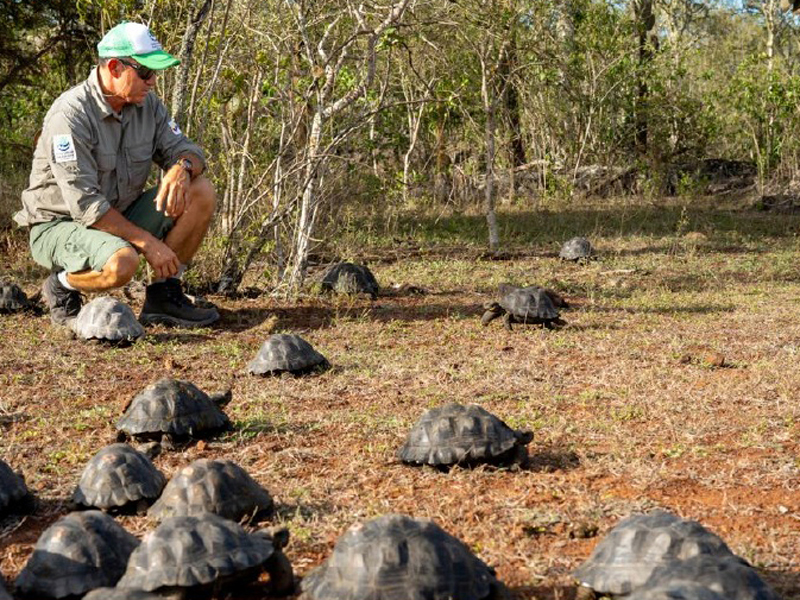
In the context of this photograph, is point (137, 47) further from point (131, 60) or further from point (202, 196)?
point (202, 196)

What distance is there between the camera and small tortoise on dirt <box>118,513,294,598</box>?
9.05 ft

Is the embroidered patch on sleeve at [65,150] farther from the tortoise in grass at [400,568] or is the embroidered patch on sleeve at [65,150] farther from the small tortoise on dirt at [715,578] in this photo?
the small tortoise on dirt at [715,578]

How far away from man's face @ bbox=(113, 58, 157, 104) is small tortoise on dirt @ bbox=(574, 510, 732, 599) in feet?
14.7

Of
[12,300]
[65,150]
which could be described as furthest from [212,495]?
[12,300]

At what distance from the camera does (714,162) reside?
51.5 ft

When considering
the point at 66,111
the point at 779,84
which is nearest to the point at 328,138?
the point at 66,111

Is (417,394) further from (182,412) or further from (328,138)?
(328,138)

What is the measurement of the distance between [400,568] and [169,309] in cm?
469

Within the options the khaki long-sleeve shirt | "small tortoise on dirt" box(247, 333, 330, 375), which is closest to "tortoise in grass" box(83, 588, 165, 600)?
"small tortoise on dirt" box(247, 333, 330, 375)

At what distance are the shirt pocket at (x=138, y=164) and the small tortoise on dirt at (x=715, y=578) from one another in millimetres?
4940

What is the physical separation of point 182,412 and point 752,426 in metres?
2.40

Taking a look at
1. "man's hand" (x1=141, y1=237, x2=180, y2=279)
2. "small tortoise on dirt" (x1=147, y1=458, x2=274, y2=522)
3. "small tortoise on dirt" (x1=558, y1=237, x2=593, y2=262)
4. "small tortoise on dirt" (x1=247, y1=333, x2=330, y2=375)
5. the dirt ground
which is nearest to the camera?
"small tortoise on dirt" (x1=147, y1=458, x2=274, y2=522)

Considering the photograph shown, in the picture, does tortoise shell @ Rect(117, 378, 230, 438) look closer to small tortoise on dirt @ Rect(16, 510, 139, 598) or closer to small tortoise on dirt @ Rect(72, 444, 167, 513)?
small tortoise on dirt @ Rect(72, 444, 167, 513)

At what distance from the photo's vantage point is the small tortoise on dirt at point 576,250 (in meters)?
10.2
